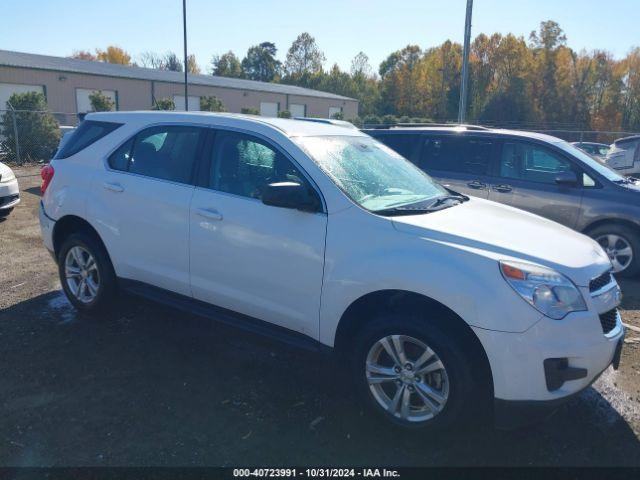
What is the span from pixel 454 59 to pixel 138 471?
6688cm

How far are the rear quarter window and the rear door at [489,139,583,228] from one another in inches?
189

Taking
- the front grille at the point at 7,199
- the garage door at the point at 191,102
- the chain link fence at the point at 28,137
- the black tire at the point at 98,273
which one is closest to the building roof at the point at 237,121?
the black tire at the point at 98,273

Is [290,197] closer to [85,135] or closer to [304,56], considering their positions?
[85,135]

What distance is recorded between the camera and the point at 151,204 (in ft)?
13.6

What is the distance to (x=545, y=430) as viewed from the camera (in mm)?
3266

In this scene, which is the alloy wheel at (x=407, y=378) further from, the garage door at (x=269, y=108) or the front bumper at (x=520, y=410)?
the garage door at (x=269, y=108)

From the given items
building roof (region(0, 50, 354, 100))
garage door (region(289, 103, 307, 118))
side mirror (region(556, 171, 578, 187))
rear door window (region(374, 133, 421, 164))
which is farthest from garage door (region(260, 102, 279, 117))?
side mirror (region(556, 171, 578, 187))

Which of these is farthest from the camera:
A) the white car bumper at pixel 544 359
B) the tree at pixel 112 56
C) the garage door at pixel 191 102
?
the tree at pixel 112 56

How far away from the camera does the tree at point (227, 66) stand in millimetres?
81312

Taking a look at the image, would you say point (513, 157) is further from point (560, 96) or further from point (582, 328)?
point (560, 96)

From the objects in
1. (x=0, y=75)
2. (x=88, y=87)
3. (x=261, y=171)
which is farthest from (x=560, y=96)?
(x=261, y=171)

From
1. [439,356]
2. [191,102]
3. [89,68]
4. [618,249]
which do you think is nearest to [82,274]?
[439,356]

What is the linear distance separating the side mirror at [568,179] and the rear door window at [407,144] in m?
1.90

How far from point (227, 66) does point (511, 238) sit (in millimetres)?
85880
